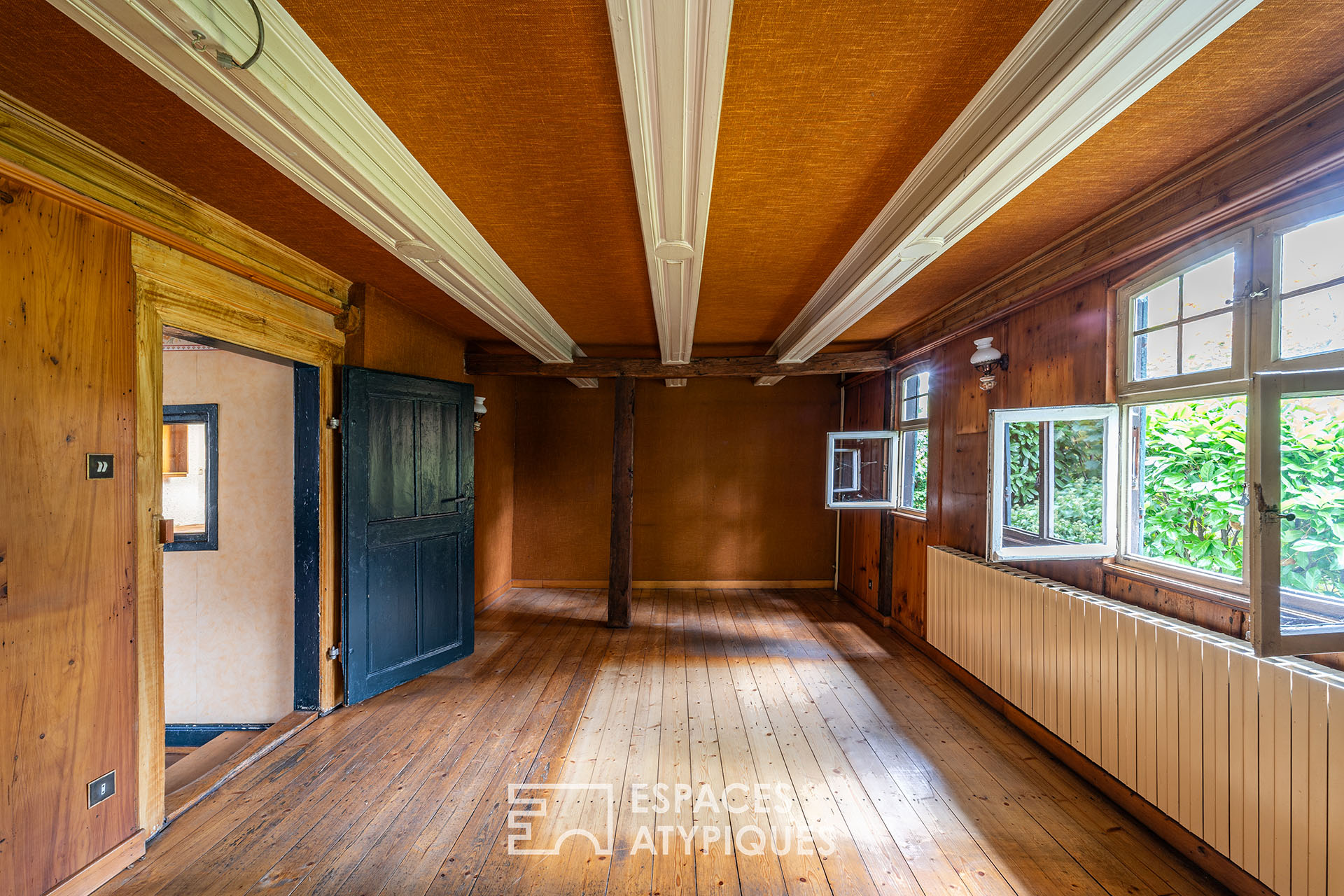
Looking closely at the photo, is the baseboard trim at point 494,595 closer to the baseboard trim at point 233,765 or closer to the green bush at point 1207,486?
the baseboard trim at point 233,765

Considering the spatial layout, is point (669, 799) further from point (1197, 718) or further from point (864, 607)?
point (864, 607)

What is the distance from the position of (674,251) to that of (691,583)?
5095 millimetres

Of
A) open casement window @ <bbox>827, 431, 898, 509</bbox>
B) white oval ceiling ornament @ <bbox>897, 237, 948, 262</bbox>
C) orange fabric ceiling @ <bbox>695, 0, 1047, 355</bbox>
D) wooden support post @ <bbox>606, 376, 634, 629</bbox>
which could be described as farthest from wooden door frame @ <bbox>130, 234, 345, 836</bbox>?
open casement window @ <bbox>827, 431, 898, 509</bbox>

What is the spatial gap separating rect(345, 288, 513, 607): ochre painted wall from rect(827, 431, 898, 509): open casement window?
3619 millimetres

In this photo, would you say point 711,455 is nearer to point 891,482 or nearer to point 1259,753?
point 891,482

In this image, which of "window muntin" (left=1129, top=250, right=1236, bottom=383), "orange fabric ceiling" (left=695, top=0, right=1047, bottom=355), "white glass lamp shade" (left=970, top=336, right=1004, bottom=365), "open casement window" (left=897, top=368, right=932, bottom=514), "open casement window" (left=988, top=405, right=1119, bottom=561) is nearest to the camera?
"orange fabric ceiling" (left=695, top=0, right=1047, bottom=355)

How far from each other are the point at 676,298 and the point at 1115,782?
3362 mm

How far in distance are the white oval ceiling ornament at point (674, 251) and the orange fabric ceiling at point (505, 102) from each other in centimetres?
17

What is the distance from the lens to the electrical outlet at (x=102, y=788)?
6.63 feet

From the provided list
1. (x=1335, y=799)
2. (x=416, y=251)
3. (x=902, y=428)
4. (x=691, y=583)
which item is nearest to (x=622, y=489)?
(x=691, y=583)

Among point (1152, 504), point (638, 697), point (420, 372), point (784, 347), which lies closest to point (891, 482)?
point (784, 347)

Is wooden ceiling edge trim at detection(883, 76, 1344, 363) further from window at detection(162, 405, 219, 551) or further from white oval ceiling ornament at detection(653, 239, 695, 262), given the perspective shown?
window at detection(162, 405, 219, 551)

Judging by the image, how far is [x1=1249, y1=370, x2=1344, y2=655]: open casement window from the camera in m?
1.61

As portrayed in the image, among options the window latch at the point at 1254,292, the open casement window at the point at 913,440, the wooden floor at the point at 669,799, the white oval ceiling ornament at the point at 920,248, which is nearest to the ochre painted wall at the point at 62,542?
the wooden floor at the point at 669,799
